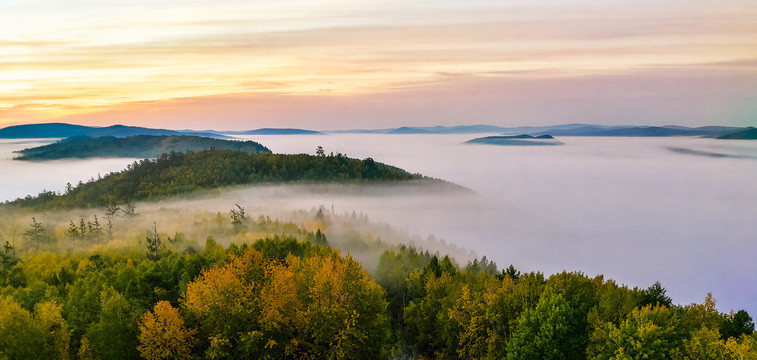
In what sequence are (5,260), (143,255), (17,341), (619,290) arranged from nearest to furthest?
(17,341) → (619,290) → (5,260) → (143,255)

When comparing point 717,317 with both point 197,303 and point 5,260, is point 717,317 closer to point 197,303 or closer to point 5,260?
point 197,303

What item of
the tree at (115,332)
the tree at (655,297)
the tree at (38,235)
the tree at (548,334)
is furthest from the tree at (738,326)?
the tree at (38,235)

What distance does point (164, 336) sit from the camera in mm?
42438

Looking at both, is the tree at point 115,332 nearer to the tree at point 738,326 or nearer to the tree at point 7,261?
the tree at point 738,326

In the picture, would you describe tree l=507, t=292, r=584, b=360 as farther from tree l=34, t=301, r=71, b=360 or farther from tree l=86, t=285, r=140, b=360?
tree l=34, t=301, r=71, b=360

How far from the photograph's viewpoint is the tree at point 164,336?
42.3 m

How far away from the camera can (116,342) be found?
44.2 m

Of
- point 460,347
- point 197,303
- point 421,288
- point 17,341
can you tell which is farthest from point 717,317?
point 17,341

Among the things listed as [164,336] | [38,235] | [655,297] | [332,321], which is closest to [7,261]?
[164,336]

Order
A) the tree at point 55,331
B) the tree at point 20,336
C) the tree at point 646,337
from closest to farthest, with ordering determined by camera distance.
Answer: the tree at point 646,337 < the tree at point 20,336 < the tree at point 55,331

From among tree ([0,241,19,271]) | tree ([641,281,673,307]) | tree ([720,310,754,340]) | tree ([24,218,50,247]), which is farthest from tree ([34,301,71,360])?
tree ([24,218,50,247])

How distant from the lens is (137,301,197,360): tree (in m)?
42.3

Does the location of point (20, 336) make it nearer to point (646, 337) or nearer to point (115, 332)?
point (115, 332)

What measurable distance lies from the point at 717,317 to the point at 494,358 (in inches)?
753
